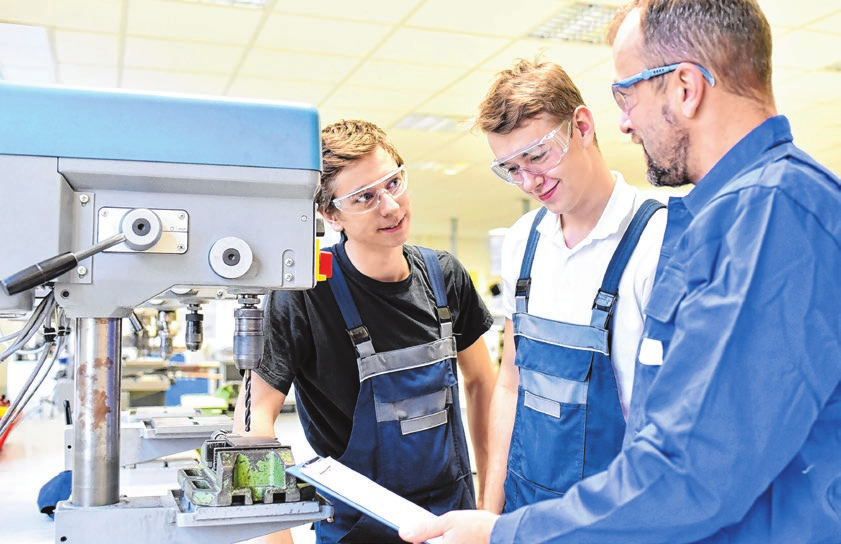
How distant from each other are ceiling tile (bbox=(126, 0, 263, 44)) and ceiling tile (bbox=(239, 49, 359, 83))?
1.07 ft

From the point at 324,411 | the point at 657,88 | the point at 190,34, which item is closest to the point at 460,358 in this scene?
the point at 324,411

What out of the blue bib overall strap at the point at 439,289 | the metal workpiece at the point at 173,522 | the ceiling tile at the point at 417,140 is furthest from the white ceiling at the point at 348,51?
the metal workpiece at the point at 173,522

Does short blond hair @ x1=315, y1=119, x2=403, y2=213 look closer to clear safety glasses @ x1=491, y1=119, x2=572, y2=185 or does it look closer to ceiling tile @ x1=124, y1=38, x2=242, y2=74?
clear safety glasses @ x1=491, y1=119, x2=572, y2=185

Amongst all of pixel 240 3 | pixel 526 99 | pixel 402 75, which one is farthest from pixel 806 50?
pixel 526 99

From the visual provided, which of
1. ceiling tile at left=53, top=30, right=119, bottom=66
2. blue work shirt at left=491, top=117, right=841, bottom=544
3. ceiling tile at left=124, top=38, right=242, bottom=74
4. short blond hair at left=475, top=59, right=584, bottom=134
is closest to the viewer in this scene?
blue work shirt at left=491, top=117, right=841, bottom=544

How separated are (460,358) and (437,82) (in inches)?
167

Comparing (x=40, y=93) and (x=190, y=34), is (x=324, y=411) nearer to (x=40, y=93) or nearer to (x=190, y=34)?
(x=40, y=93)

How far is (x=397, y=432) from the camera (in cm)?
171

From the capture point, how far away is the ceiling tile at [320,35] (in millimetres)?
4625

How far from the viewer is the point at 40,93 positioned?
1.02 m

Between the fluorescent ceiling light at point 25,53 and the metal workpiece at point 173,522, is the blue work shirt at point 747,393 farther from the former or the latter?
the fluorescent ceiling light at point 25,53

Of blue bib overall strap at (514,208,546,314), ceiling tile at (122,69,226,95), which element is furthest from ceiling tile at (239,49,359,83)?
blue bib overall strap at (514,208,546,314)

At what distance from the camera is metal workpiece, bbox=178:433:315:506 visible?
1.07 meters

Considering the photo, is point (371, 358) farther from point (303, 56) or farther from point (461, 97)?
point (461, 97)
